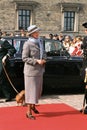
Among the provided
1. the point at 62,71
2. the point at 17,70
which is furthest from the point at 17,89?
the point at 62,71

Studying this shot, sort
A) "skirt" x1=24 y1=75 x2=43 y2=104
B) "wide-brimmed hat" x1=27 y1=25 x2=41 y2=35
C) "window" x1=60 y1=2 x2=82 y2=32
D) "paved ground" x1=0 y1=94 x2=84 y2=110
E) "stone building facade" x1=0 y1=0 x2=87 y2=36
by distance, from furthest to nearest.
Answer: "window" x1=60 y1=2 x2=82 y2=32, "stone building facade" x1=0 y1=0 x2=87 y2=36, "paved ground" x1=0 y1=94 x2=84 y2=110, "skirt" x1=24 y1=75 x2=43 y2=104, "wide-brimmed hat" x1=27 y1=25 x2=41 y2=35

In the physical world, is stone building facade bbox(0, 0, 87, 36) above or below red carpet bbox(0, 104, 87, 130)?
above

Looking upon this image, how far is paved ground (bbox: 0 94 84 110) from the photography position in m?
10.2

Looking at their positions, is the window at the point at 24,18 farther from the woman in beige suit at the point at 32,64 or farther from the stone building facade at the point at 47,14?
the woman in beige suit at the point at 32,64

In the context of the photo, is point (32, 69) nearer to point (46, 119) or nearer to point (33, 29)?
point (33, 29)

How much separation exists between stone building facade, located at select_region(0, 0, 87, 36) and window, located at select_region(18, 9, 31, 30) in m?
0.32

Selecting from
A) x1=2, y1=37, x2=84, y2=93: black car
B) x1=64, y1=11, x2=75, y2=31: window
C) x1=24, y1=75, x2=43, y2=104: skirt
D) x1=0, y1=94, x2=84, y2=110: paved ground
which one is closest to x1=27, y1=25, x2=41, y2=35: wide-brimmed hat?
x1=24, y1=75, x2=43, y2=104: skirt

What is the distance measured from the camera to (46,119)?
8609 mm

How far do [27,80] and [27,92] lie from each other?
0.23 metres

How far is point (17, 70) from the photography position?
35.7 feet

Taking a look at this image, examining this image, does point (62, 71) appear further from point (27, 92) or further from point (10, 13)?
point (10, 13)

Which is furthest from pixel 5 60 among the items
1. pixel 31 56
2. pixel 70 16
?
pixel 70 16

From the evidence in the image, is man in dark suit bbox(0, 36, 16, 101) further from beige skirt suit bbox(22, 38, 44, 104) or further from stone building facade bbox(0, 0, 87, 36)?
stone building facade bbox(0, 0, 87, 36)

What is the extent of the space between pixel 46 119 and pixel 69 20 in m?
33.2
